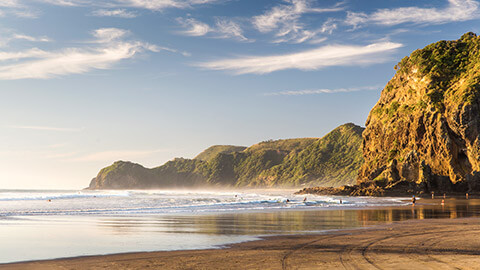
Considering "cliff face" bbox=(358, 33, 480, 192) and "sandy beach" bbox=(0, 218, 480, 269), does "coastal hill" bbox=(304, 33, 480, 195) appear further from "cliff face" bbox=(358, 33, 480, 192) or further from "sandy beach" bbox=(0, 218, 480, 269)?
"sandy beach" bbox=(0, 218, 480, 269)

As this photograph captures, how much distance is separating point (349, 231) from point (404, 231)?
2.62m

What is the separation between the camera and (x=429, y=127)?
3556 inches

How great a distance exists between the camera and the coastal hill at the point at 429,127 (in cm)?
8338

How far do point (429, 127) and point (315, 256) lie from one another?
282ft

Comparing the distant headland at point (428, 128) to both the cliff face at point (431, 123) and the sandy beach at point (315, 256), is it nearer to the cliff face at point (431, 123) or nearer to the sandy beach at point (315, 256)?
the cliff face at point (431, 123)

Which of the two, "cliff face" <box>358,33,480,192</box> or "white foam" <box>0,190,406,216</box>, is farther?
"cliff face" <box>358,33,480,192</box>

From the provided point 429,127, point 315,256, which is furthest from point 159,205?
point 429,127

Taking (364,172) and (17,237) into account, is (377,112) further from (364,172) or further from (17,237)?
(17,237)

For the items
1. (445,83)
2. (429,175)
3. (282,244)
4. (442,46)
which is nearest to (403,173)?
(429,175)

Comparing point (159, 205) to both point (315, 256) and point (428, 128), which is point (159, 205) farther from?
Answer: point (428, 128)

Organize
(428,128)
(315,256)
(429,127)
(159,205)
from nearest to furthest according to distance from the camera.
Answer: (315,256) < (159,205) < (429,127) < (428,128)

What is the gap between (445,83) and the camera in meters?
96.0

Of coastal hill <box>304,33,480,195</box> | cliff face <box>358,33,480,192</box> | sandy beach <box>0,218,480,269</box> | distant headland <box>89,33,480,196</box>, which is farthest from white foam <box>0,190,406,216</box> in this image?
sandy beach <box>0,218,480,269</box>

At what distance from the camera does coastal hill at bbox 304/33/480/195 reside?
83.4 m
